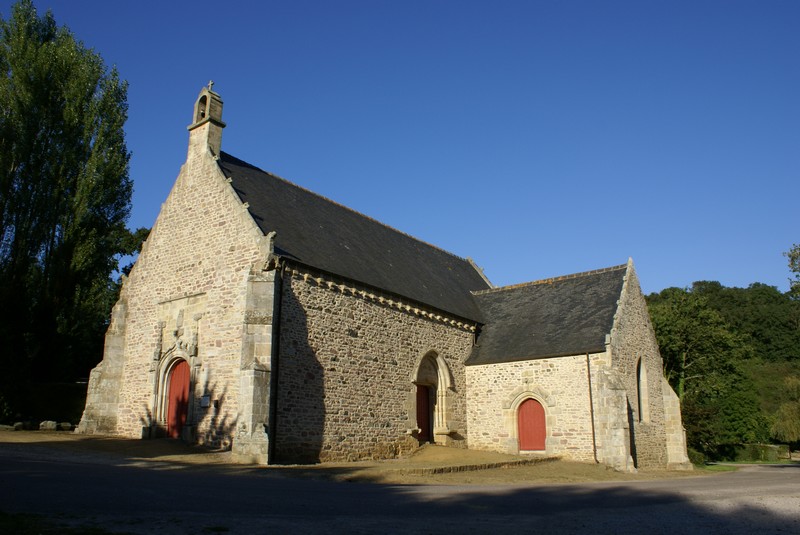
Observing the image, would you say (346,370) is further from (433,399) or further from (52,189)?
(52,189)

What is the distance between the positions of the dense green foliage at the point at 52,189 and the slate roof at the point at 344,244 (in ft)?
29.4

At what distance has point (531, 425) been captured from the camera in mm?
22359

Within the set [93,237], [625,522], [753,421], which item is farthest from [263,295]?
[753,421]

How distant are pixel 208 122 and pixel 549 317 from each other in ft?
46.9

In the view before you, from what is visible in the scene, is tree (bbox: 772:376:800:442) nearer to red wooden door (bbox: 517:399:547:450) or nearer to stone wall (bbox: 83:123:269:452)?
red wooden door (bbox: 517:399:547:450)

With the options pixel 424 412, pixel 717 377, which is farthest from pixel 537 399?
pixel 717 377

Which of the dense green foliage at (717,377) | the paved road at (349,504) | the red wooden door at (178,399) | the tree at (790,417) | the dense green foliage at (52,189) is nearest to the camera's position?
the paved road at (349,504)

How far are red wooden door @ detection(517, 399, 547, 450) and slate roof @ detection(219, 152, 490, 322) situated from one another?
4.24 m

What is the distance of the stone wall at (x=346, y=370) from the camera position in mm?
16984

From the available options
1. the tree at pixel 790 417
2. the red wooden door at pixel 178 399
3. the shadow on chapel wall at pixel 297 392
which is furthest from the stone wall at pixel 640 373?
the red wooden door at pixel 178 399

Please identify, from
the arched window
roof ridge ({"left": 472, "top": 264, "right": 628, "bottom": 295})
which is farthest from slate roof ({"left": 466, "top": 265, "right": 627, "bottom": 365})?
the arched window

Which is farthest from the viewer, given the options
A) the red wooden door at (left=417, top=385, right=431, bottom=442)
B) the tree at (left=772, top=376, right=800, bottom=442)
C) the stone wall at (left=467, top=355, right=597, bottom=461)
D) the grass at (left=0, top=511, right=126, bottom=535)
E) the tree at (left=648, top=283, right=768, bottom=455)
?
the tree at (left=648, top=283, right=768, bottom=455)

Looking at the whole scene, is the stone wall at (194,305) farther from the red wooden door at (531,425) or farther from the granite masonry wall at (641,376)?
the granite masonry wall at (641,376)

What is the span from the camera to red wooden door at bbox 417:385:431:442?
22.3 meters
